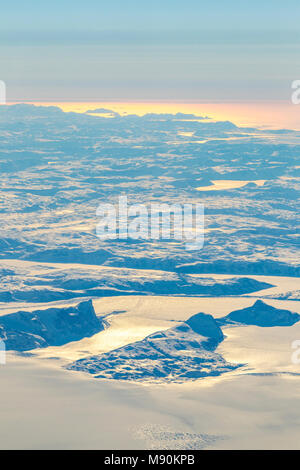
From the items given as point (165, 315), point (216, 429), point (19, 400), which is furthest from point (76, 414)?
point (165, 315)

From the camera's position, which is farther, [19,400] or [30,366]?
[30,366]

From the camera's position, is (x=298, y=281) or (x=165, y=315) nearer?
(x=165, y=315)

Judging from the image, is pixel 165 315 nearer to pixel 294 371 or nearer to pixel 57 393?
pixel 294 371

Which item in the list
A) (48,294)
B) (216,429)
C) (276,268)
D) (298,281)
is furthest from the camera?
(276,268)

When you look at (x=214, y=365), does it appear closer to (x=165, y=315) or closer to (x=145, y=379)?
(x=145, y=379)

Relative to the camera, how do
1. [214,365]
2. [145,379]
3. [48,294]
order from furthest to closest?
[48,294], [214,365], [145,379]
